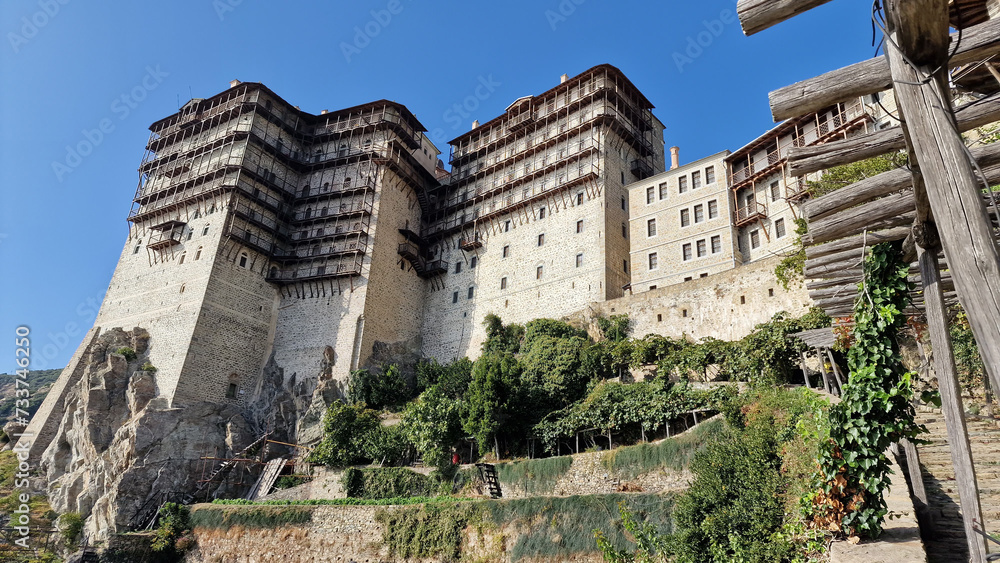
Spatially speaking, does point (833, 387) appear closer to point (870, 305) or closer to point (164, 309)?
point (870, 305)

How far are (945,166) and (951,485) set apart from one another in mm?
7443

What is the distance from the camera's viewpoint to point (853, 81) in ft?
16.0

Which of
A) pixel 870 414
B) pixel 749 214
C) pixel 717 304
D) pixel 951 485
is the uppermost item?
pixel 749 214

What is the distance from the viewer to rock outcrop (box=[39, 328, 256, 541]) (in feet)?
107

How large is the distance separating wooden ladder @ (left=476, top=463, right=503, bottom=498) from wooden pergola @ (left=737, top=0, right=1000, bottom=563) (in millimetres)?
16943

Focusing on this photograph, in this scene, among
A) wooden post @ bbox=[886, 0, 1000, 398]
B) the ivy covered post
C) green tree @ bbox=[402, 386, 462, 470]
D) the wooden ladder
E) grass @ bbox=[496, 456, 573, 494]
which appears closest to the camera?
wooden post @ bbox=[886, 0, 1000, 398]

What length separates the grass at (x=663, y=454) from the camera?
57.1ft

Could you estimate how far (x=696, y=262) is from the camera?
34.7 metres

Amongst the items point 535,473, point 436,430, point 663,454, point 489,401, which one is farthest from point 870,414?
point 436,430

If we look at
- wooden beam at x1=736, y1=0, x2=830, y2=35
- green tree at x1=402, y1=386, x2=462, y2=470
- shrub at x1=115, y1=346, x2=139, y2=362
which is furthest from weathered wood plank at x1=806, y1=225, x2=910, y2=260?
shrub at x1=115, y1=346, x2=139, y2=362

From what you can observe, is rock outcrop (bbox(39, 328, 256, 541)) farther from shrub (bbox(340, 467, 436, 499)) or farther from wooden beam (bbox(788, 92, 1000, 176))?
wooden beam (bbox(788, 92, 1000, 176))

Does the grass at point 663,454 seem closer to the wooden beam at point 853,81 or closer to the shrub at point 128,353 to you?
the wooden beam at point 853,81

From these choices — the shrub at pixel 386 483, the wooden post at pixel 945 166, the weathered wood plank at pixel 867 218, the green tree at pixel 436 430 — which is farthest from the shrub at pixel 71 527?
the wooden post at pixel 945 166

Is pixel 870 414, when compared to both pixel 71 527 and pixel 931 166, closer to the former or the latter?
pixel 931 166
